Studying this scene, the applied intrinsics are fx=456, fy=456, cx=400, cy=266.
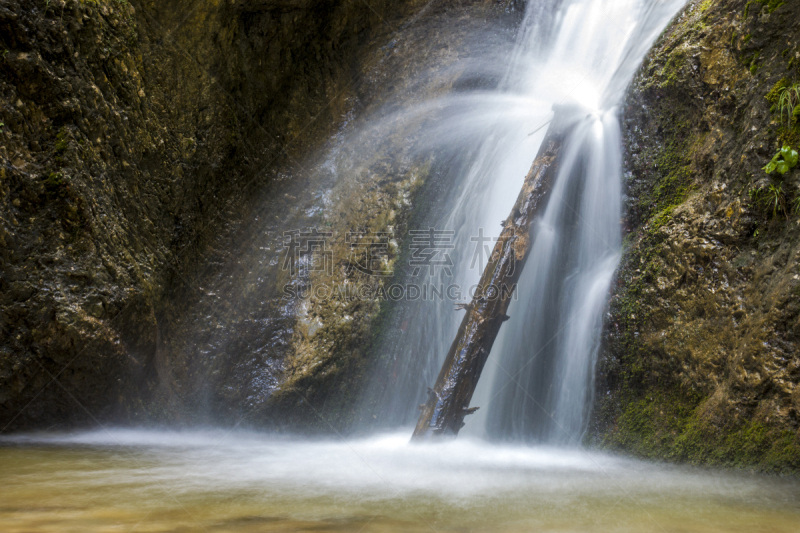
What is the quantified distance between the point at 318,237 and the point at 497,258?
2162 millimetres

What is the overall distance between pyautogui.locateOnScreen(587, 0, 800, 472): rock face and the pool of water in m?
0.39

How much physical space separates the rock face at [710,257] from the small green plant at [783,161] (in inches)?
3.3

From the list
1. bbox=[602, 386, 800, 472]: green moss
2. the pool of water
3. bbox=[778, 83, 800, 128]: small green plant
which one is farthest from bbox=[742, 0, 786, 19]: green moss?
the pool of water

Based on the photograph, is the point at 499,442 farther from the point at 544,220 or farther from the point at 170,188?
the point at 170,188

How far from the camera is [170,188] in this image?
4637 millimetres

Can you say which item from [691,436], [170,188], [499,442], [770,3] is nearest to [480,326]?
[499,442]

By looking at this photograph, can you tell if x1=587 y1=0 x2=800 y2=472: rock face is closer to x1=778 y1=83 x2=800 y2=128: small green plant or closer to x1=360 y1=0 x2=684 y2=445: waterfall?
x1=778 y1=83 x2=800 y2=128: small green plant

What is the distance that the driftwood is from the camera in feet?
13.5

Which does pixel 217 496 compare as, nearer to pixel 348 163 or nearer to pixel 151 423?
pixel 151 423

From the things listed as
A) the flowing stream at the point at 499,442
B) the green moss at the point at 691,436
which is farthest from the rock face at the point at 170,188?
the green moss at the point at 691,436

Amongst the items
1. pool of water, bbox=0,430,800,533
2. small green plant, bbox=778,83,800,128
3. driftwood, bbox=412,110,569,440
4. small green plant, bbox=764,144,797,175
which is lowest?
pool of water, bbox=0,430,800,533

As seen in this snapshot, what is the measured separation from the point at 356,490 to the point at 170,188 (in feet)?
11.7

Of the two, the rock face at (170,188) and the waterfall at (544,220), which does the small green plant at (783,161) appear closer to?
the waterfall at (544,220)

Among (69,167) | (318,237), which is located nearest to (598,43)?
(318,237)
